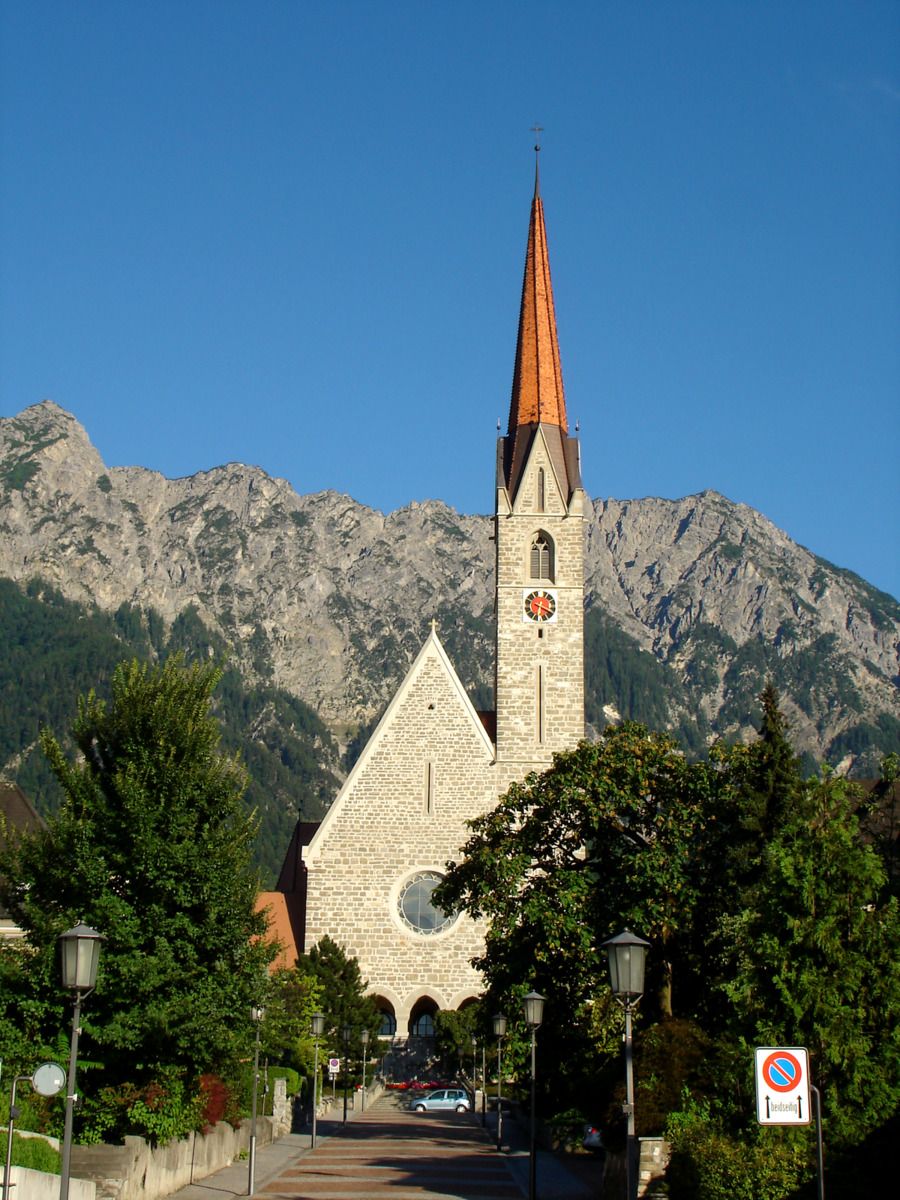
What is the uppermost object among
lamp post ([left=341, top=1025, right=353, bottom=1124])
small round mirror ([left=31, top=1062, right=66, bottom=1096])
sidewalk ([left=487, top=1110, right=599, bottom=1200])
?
small round mirror ([left=31, top=1062, right=66, bottom=1096])

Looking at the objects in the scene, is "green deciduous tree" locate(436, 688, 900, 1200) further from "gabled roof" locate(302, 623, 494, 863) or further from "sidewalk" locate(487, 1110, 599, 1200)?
"gabled roof" locate(302, 623, 494, 863)

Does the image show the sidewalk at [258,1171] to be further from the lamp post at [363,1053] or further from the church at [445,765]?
the church at [445,765]

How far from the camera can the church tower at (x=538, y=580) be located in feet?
152

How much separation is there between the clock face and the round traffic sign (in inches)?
1371

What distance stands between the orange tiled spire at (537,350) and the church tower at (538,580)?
0.05m

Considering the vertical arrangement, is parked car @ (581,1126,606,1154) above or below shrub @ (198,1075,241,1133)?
below

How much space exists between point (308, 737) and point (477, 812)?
139953 millimetres

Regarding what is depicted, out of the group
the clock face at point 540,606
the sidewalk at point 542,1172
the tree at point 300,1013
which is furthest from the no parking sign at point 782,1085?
the clock face at point 540,606

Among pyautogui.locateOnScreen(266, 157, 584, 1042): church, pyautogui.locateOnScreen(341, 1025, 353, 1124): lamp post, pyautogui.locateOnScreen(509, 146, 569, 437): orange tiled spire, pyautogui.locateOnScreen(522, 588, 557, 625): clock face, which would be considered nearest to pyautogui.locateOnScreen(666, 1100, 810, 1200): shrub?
pyautogui.locateOnScreen(341, 1025, 353, 1124): lamp post

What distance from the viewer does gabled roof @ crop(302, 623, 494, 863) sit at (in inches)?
1797

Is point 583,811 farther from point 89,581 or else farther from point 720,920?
point 89,581

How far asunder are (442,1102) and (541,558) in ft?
62.6

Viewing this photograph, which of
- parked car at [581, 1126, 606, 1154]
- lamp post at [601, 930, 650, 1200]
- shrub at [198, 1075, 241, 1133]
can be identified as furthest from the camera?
parked car at [581, 1126, 606, 1154]

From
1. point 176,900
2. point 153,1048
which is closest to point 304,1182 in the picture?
point 153,1048
